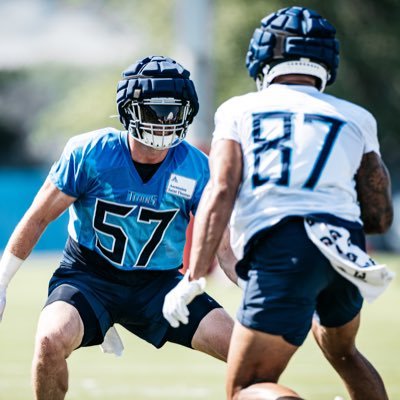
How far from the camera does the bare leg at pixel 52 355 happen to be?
5.04 metres

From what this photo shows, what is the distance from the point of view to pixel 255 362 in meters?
4.27

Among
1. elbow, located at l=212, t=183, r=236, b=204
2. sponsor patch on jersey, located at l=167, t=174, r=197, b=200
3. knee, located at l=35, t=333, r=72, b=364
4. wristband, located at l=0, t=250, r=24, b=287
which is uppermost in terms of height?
elbow, located at l=212, t=183, r=236, b=204

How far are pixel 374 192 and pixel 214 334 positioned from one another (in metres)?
1.28

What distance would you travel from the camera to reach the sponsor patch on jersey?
5578 mm

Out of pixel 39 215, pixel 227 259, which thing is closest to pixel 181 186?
pixel 227 259

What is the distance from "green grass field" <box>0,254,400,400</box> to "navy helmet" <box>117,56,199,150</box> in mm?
2166

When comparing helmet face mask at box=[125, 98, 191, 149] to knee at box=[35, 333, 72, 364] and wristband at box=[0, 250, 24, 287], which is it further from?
knee at box=[35, 333, 72, 364]

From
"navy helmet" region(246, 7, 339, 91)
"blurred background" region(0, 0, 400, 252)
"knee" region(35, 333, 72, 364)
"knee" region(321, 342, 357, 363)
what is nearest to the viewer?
"navy helmet" region(246, 7, 339, 91)

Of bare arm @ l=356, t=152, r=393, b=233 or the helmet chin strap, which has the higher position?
the helmet chin strap

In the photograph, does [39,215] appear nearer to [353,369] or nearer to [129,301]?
[129,301]

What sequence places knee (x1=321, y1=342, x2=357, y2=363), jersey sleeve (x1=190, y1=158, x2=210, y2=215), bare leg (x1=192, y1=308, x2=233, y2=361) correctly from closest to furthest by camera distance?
1. knee (x1=321, y1=342, x2=357, y2=363)
2. bare leg (x1=192, y1=308, x2=233, y2=361)
3. jersey sleeve (x1=190, y1=158, x2=210, y2=215)

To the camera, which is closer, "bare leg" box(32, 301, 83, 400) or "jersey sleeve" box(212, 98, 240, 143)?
"jersey sleeve" box(212, 98, 240, 143)

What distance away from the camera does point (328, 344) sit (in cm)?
479

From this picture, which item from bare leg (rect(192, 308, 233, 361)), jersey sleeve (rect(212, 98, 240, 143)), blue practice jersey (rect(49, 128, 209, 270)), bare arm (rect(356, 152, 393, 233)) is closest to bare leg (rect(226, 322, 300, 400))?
bare arm (rect(356, 152, 393, 233))
